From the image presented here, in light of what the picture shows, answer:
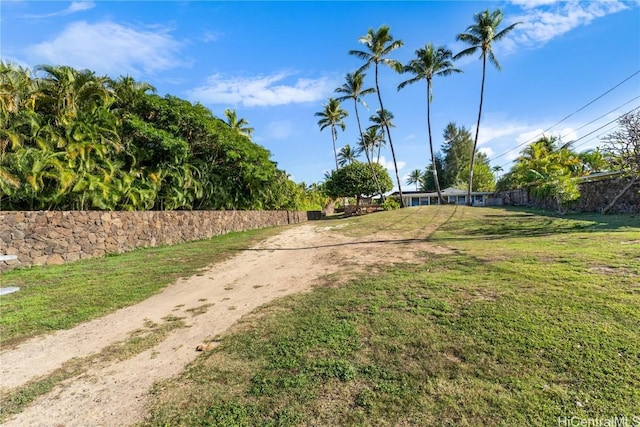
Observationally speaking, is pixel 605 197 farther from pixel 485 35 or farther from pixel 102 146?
pixel 102 146

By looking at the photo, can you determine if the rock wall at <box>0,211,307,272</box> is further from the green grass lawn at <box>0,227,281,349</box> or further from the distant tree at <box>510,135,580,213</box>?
the distant tree at <box>510,135,580,213</box>

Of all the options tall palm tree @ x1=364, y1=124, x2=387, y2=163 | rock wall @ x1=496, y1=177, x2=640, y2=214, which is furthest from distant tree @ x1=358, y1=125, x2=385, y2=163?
rock wall @ x1=496, y1=177, x2=640, y2=214

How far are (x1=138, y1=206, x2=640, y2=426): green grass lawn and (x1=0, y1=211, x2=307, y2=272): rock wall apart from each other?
301 inches

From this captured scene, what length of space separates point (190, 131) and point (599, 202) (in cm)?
2056

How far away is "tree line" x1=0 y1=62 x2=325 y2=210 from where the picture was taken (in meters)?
7.97

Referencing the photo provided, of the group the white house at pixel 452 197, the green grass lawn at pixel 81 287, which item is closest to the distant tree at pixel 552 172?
the white house at pixel 452 197

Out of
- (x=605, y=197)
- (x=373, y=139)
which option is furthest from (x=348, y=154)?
(x=605, y=197)

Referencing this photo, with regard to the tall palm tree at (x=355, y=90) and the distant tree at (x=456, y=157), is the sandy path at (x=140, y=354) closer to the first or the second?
the tall palm tree at (x=355, y=90)

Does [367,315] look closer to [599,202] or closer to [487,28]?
[599,202]

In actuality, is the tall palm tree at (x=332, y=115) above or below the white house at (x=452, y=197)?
above

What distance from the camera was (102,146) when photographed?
965 centimetres

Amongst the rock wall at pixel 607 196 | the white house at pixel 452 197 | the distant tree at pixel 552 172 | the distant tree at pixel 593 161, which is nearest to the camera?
the rock wall at pixel 607 196

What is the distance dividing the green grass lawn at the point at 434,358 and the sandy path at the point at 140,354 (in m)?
0.32

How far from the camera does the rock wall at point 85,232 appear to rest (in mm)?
7828
